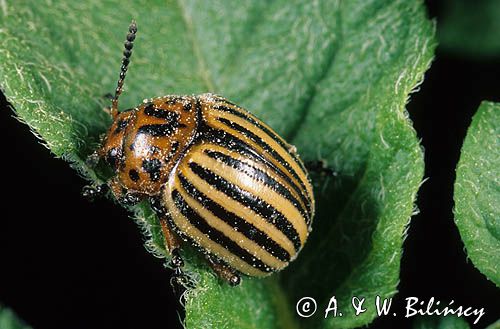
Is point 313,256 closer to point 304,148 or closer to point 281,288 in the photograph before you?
point 281,288

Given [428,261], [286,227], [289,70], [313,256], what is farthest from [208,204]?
[428,261]

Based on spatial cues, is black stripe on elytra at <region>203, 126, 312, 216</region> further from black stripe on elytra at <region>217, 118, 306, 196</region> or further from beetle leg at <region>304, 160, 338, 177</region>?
beetle leg at <region>304, 160, 338, 177</region>

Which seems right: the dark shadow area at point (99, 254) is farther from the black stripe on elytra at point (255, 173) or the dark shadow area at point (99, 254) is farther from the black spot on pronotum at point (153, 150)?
the black spot on pronotum at point (153, 150)

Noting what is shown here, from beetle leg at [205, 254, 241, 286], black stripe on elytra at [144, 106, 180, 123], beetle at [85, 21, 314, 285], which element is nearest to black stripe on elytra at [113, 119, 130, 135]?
beetle at [85, 21, 314, 285]

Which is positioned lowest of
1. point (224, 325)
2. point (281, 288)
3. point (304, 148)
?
point (224, 325)

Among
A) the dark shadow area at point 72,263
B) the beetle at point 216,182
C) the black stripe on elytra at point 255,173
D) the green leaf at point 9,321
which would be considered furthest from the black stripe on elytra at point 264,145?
the green leaf at point 9,321

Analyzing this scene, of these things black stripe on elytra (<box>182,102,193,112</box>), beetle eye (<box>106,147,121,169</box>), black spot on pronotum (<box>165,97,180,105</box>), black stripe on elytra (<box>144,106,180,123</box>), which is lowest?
beetle eye (<box>106,147,121,169</box>)

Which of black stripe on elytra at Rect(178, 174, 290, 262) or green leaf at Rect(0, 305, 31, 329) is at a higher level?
black stripe on elytra at Rect(178, 174, 290, 262)
